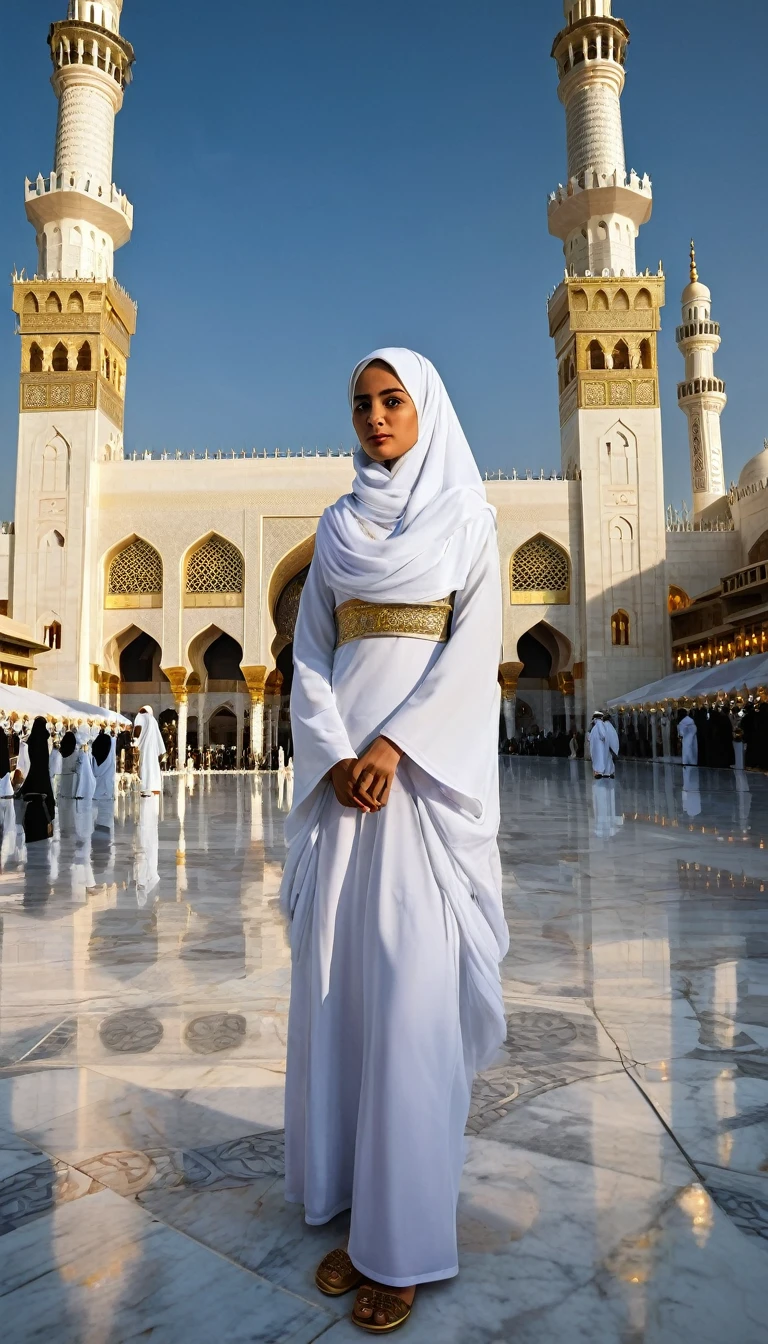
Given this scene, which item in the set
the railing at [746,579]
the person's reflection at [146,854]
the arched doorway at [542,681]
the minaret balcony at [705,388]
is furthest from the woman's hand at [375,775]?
the minaret balcony at [705,388]

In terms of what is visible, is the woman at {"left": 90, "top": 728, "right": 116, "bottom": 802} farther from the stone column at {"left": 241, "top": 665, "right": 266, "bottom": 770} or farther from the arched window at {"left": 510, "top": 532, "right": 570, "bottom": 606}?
the arched window at {"left": 510, "top": 532, "right": 570, "bottom": 606}

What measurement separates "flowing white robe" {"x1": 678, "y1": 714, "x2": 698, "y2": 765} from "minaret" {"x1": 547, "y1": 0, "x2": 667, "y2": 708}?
4.51 meters

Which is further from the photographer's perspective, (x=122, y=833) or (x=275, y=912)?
(x=122, y=833)

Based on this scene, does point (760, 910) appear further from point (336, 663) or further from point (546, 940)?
point (336, 663)

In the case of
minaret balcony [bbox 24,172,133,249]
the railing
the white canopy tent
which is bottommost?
the white canopy tent

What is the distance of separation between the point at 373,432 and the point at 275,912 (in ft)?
6.42

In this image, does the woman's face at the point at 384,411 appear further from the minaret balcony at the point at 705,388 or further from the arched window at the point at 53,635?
the minaret balcony at the point at 705,388

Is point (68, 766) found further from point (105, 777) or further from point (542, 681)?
point (542, 681)

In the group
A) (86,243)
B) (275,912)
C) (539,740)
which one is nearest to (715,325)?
(539,740)

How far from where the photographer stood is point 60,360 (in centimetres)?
1902

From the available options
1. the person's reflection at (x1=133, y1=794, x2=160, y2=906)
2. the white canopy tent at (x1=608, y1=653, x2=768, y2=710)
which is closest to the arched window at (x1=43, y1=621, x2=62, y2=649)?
the white canopy tent at (x1=608, y1=653, x2=768, y2=710)

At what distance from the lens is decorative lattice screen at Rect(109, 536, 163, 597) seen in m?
18.8

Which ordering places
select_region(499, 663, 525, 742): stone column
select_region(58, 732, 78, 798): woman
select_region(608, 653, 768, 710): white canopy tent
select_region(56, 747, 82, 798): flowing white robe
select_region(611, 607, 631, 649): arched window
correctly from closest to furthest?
select_region(58, 732, 78, 798): woman
select_region(608, 653, 768, 710): white canopy tent
select_region(56, 747, 82, 798): flowing white robe
select_region(499, 663, 525, 742): stone column
select_region(611, 607, 631, 649): arched window

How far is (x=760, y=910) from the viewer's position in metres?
2.72
